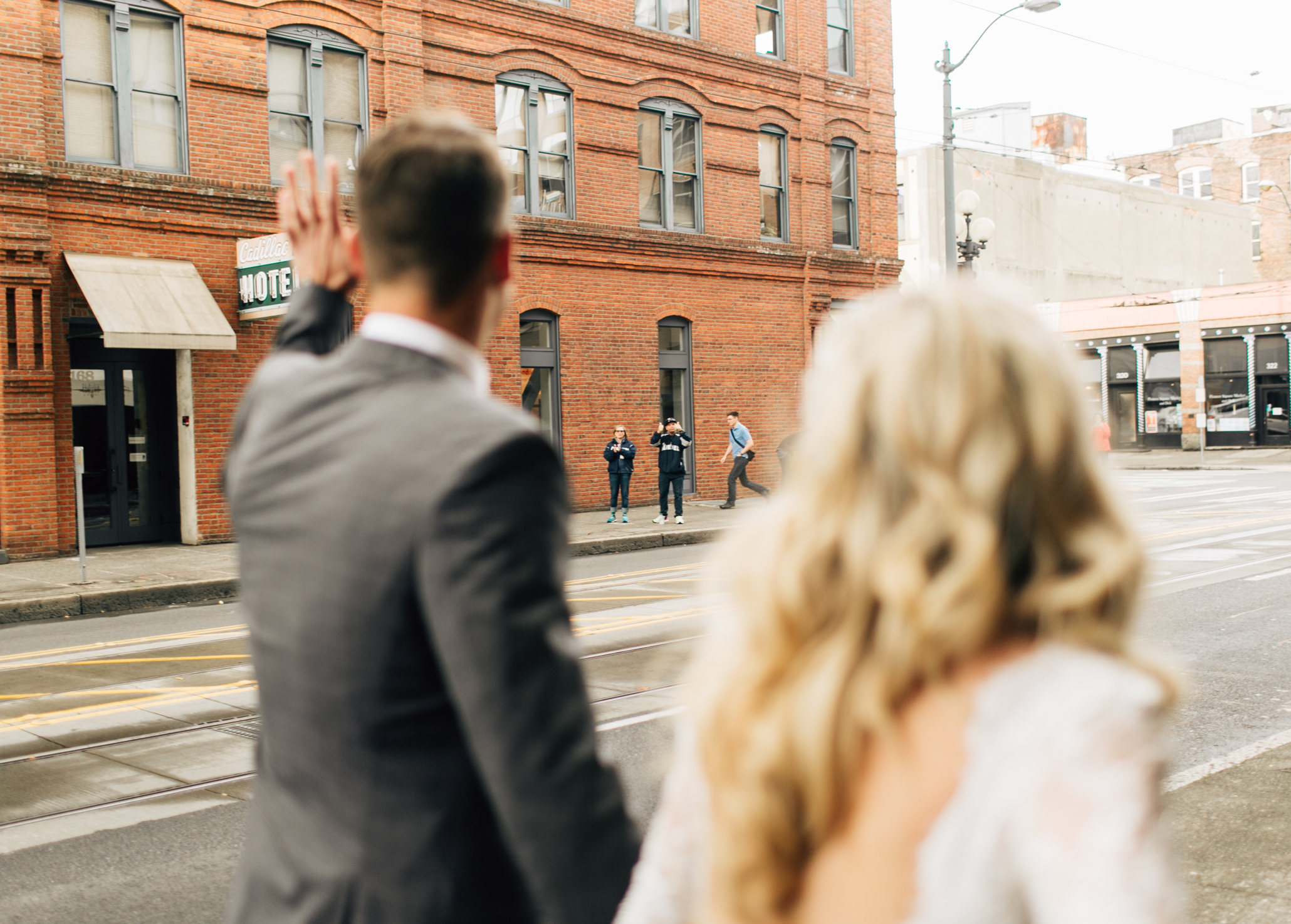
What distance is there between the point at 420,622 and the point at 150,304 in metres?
15.8

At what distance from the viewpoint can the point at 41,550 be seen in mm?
15602

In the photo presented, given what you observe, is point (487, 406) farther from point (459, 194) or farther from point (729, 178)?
point (729, 178)

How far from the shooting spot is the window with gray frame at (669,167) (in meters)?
22.8

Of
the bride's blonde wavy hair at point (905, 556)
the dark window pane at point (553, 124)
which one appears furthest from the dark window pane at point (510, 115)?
the bride's blonde wavy hair at point (905, 556)

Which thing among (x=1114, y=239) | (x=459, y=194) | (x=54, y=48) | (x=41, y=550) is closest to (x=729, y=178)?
(x=54, y=48)

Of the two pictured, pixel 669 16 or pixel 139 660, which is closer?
pixel 139 660

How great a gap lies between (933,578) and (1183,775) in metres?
5.22

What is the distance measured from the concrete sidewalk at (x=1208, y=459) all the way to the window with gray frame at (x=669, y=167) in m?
16.6

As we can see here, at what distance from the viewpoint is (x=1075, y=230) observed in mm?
51312

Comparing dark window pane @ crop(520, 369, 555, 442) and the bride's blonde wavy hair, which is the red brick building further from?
the bride's blonde wavy hair

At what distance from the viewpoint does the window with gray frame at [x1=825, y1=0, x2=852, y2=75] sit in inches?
1025

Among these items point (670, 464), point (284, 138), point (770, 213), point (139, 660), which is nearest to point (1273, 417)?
point (770, 213)

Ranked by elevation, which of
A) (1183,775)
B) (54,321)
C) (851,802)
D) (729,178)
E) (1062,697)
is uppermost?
(729,178)

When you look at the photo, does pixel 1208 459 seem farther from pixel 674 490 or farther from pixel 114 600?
pixel 114 600
